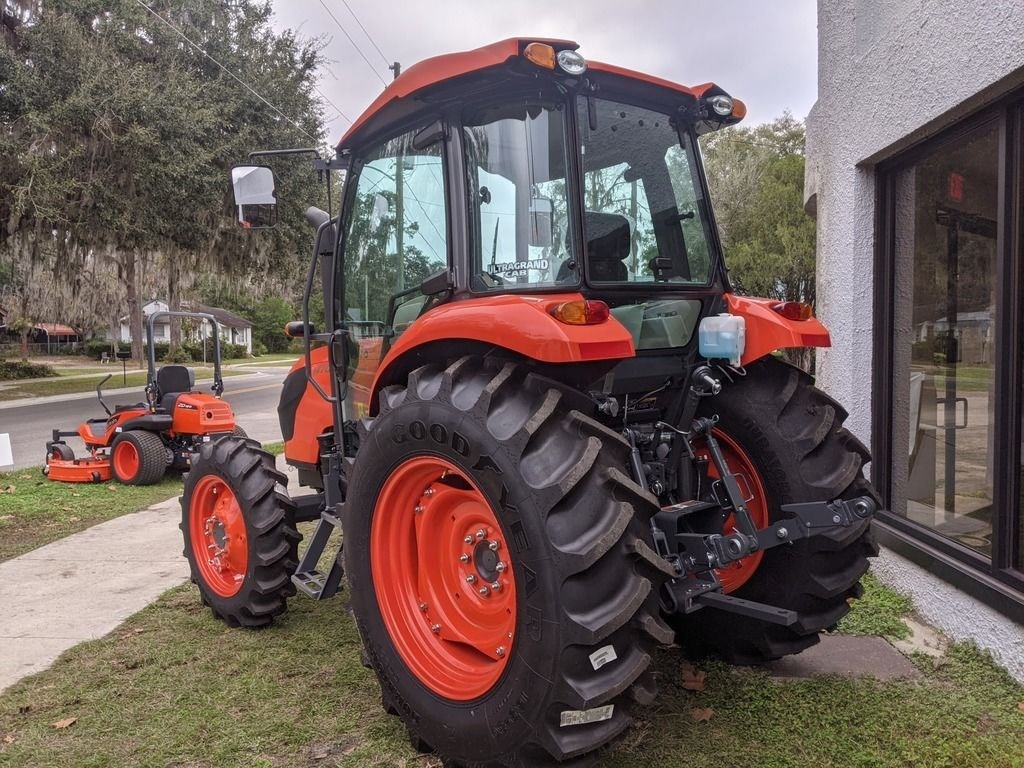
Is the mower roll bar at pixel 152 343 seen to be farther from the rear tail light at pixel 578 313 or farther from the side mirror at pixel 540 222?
the rear tail light at pixel 578 313

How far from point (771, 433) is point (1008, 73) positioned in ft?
Answer: 6.20

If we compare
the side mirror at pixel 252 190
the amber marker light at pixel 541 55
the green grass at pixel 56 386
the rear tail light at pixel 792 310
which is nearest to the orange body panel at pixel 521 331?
the amber marker light at pixel 541 55

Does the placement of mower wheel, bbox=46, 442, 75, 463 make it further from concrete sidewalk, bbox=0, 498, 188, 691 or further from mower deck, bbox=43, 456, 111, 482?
concrete sidewalk, bbox=0, 498, 188, 691

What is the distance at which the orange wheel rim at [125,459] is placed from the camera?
28.7 feet

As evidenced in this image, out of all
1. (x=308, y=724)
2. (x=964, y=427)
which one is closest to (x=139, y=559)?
(x=308, y=724)

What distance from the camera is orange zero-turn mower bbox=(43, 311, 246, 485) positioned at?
8570mm

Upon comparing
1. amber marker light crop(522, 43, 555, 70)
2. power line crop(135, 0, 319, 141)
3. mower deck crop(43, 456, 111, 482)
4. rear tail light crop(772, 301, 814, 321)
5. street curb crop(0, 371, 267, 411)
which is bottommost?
mower deck crop(43, 456, 111, 482)

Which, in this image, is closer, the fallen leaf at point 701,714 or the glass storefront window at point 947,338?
the fallen leaf at point 701,714

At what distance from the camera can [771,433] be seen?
3.24m

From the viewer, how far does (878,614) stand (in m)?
4.24

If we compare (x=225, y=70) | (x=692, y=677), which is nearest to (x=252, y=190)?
(x=692, y=677)

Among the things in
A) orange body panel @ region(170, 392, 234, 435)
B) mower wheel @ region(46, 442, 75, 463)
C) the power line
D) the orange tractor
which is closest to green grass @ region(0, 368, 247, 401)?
the power line

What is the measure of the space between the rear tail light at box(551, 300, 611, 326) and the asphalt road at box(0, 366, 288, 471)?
9839 millimetres

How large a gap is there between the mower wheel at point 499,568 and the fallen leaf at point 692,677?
1.01m
